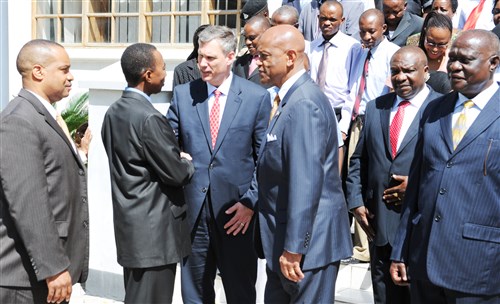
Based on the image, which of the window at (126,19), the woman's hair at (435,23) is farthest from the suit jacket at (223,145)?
the window at (126,19)

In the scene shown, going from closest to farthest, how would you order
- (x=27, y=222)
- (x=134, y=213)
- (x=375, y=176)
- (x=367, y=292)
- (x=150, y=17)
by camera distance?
(x=27, y=222) < (x=134, y=213) < (x=375, y=176) < (x=367, y=292) < (x=150, y=17)

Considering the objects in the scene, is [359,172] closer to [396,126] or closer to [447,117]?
[396,126]

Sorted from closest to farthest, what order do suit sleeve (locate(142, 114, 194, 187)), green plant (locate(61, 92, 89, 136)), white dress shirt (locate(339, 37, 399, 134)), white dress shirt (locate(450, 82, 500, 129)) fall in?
A: white dress shirt (locate(450, 82, 500, 129)), suit sleeve (locate(142, 114, 194, 187)), white dress shirt (locate(339, 37, 399, 134)), green plant (locate(61, 92, 89, 136))

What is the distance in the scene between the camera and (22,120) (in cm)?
393

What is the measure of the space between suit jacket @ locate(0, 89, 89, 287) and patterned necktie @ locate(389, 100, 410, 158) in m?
2.06

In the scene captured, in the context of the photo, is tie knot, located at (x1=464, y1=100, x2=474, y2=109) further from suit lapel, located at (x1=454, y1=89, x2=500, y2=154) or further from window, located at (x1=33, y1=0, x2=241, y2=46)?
window, located at (x1=33, y1=0, x2=241, y2=46)

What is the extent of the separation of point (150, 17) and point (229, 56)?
8.22 m

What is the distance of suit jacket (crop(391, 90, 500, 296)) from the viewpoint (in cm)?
385

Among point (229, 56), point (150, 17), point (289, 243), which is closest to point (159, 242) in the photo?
point (289, 243)

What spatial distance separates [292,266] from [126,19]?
401 inches

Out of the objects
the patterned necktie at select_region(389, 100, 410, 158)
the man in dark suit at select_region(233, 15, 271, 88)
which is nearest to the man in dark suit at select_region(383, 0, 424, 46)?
the man in dark suit at select_region(233, 15, 271, 88)

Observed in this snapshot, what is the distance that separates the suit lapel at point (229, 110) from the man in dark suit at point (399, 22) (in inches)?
105

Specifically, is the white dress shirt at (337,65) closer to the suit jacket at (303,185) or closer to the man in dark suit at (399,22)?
the man in dark suit at (399,22)

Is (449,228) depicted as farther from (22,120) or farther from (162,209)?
(22,120)
